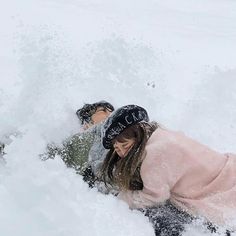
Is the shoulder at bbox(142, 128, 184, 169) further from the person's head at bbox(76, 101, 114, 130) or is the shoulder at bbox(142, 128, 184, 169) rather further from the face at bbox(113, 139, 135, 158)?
the person's head at bbox(76, 101, 114, 130)

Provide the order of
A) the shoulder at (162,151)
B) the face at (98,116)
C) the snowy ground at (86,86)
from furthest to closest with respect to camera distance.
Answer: the face at (98,116)
the shoulder at (162,151)
the snowy ground at (86,86)

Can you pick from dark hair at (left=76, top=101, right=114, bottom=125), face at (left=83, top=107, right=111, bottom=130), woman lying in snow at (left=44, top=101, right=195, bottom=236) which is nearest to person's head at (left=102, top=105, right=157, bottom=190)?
woman lying in snow at (left=44, top=101, right=195, bottom=236)

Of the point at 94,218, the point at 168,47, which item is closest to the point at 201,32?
the point at 168,47

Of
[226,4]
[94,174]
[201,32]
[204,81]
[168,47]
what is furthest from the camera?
[226,4]

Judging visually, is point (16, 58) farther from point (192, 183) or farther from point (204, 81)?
point (192, 183)

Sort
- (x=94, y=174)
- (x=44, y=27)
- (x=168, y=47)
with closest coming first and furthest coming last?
(x=94, y=174)
(x=44, y=27)
(x=168, y=47)

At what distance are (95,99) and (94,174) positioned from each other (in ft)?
3.80

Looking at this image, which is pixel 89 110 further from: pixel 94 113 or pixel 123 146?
pixel 123 146

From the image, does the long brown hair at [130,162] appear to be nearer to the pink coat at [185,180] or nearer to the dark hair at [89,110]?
the pink coat at [185,180]

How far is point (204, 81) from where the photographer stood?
438 cm

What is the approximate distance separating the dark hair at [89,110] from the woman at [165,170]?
0.77m

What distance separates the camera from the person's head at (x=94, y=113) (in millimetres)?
3336

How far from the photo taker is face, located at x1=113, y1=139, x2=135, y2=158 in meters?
2.58

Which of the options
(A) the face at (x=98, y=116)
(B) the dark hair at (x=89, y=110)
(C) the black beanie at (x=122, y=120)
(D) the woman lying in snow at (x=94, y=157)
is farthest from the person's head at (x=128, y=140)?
(B) the dark hair at (x=89, y=110)
